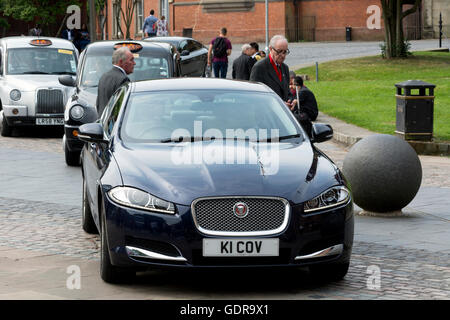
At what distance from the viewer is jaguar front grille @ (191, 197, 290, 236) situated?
705 centimetres

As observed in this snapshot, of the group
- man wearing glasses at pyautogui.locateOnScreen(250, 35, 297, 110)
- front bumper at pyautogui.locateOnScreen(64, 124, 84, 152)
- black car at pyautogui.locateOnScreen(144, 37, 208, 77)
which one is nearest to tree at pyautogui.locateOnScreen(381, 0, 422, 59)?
black car at pyautogui.locateOnScreen(144, 37, 208, 77)

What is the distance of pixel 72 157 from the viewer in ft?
51.2

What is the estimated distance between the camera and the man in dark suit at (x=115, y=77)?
464 inches

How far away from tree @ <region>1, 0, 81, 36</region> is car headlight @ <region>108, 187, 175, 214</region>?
5112 cm

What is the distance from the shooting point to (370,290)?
7379 mm

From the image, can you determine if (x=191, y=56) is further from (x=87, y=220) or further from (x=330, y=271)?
(x=330, y=271)

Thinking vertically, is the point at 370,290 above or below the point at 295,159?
below

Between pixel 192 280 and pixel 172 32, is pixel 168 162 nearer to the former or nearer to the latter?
pixel 192 280

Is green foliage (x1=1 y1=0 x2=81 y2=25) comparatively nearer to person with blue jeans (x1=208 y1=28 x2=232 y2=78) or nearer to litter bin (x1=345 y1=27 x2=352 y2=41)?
litter bin (x1=345 y1=27 x2=352 y2=41)

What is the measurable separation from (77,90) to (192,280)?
8928 millimetres

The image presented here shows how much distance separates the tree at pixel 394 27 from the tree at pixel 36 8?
26054 mm

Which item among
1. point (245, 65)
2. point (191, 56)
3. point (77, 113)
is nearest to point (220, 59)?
point (191, 56)

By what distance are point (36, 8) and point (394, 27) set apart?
88.3ft
